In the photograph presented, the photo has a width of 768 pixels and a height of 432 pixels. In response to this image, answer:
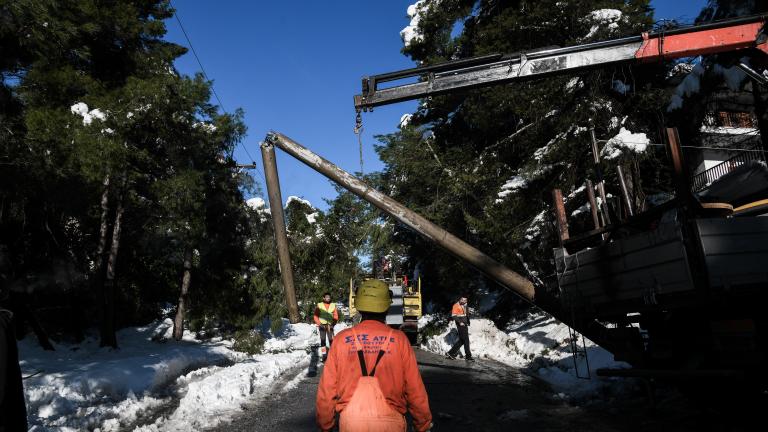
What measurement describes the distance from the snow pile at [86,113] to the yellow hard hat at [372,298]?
12.8 m

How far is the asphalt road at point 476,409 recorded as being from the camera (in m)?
6.64

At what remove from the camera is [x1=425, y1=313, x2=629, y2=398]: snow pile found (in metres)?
9.03

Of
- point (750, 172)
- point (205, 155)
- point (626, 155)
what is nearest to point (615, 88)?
point (626, 155)

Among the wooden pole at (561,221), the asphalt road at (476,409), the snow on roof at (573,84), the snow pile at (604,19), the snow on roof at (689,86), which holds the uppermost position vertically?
the snow pile at (604,19)

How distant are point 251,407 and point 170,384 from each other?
10.9 feet

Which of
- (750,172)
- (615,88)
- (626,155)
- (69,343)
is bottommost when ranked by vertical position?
(69,343)

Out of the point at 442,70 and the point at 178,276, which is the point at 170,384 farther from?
the point at 178,276

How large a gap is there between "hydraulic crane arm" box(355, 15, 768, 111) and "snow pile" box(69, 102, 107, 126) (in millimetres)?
9379

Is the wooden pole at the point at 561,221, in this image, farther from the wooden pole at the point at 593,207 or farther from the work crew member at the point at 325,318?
the work crew member at the point at 325,318

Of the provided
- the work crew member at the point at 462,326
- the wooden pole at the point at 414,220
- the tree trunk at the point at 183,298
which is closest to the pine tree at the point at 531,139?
the work crew member at the point at 462,326

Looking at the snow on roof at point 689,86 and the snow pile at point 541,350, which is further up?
the snow on roof at point 689,86

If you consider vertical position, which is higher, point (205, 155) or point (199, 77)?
point (199, 77)

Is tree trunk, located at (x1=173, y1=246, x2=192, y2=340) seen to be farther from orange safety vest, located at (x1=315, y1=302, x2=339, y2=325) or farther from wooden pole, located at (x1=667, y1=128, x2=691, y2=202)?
wooden pole, located at (x1=667, y1=128, x2=691, y2=202)

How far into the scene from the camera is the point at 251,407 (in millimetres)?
8195
